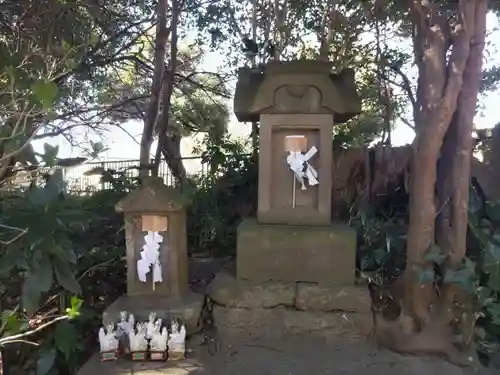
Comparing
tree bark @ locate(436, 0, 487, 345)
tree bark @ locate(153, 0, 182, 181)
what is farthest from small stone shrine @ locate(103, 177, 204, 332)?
tree bark @ locate(153, 0, 182, 181)

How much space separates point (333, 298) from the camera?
3.65m

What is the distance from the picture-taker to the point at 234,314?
3.71 meters

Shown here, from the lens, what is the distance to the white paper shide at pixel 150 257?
3.62 m

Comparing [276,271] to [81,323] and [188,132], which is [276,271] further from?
[188,132]

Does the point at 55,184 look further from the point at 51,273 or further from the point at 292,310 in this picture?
the point at 292,310

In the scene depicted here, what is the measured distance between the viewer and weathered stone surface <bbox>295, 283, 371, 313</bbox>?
3.62 metres

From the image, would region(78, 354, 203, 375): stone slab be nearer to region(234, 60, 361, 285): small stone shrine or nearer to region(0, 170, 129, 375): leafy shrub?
region(0, 170, 129, 375): leafy shrub

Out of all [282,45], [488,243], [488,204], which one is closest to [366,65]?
[282,45]

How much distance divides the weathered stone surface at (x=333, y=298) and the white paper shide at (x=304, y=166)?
2.61 ft

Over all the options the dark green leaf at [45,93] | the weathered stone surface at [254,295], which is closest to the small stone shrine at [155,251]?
the weathered stone surface at [254,295]

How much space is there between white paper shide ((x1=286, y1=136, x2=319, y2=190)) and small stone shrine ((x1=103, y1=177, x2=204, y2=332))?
2.91 ft

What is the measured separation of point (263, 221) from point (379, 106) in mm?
5273

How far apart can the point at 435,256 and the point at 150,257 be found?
192 centimetres

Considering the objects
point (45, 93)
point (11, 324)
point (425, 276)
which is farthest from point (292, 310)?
point (45, 93)
